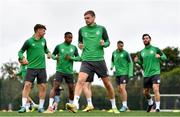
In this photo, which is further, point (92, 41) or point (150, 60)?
point (150, 60)

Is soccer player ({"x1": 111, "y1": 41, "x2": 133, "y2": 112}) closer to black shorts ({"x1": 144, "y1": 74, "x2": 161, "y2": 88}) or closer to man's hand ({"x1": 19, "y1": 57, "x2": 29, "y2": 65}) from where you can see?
black shorts ({"x1": 144, "y1": 74, "x2": 161, "y2": 88})

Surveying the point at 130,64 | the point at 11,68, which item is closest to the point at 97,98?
the point at 130,64

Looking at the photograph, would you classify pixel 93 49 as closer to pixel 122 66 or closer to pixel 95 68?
pixel 95 68

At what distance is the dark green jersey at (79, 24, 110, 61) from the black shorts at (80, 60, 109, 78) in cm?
9

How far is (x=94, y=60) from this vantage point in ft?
43.8

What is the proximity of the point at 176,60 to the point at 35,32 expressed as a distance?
83.3 m

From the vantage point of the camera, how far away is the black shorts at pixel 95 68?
13305 millimetres

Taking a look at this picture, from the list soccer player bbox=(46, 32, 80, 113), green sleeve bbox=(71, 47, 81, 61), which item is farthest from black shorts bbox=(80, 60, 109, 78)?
soccer player bbox=(46, 32, 80, 113)

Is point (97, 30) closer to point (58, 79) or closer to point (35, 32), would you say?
point (35, 32)

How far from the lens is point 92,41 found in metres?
13.4

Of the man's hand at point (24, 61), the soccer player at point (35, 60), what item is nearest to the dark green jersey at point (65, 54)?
the soccer player at point (35, 60)

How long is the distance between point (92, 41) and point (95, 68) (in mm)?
619

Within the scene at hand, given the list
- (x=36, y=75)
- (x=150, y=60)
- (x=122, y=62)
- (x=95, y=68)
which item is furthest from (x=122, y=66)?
(x=95, y=68)

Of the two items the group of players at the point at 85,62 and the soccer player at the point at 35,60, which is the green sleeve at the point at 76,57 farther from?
the soccer player at the point at 35,60
